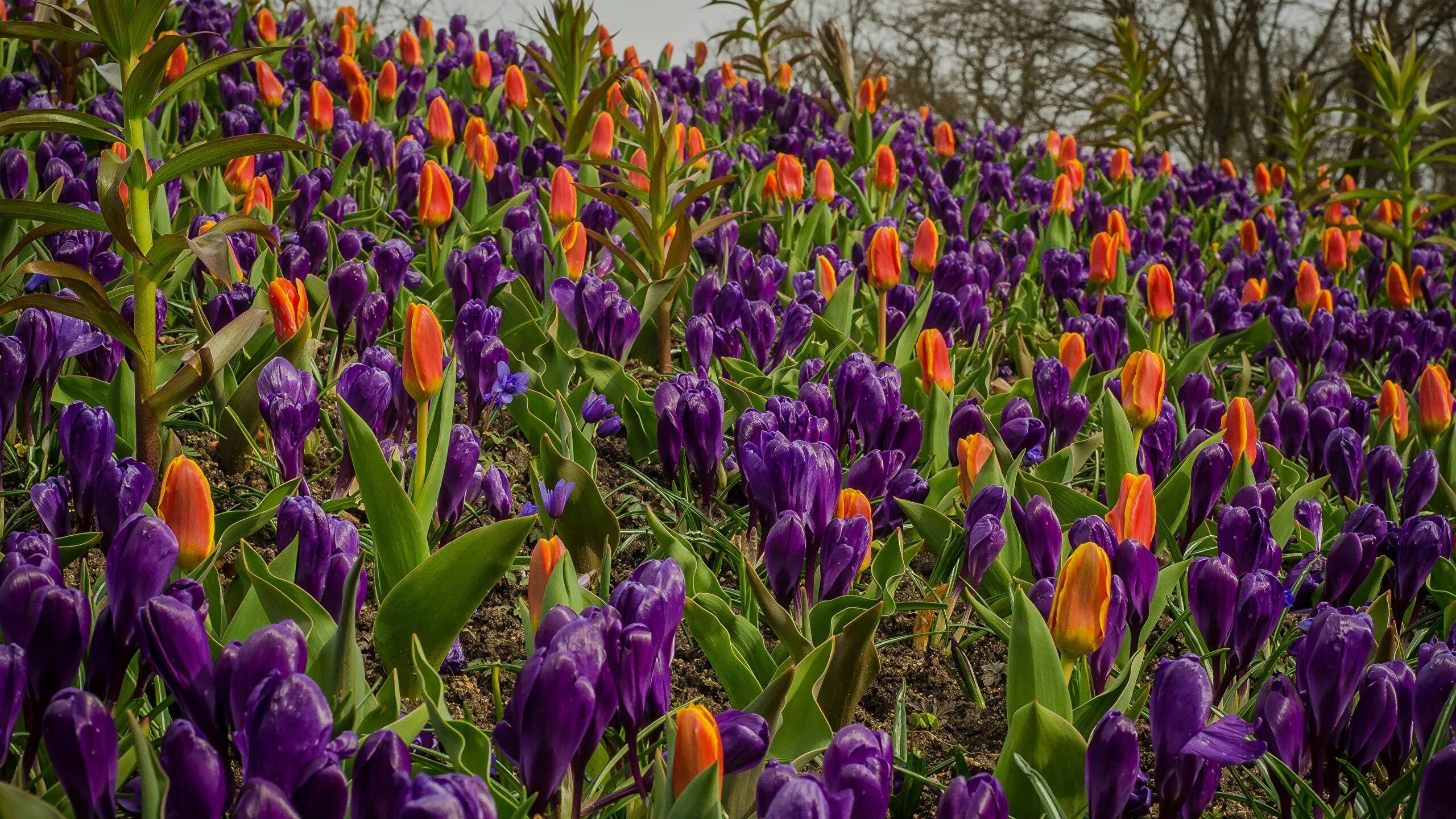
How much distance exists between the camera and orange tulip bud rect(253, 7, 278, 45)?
247 inches

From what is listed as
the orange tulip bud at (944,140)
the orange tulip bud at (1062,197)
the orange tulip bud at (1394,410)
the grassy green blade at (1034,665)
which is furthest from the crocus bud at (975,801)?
the orange tulip bud at (944,140)

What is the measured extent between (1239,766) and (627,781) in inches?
42.0

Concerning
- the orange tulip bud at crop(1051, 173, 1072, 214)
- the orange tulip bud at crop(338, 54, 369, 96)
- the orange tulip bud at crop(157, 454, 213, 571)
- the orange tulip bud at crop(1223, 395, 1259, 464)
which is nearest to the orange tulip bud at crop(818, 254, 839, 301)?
the orange tulip bud at crop(1223, 395, 1259, 464)

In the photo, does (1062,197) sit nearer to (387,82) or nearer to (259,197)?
(387,82)

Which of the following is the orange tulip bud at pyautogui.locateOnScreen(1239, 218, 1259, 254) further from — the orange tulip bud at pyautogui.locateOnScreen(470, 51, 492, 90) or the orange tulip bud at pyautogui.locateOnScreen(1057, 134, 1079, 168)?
the orange tulip bud at pyautogui.locateOnScreen(470, 51, 492, 90)

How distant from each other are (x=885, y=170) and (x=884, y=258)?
5.32 ft

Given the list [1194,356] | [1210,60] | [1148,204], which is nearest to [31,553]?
[1194,356]

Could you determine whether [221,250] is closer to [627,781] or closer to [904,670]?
[627,781]

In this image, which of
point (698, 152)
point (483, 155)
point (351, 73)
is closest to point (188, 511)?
point (483, 155)

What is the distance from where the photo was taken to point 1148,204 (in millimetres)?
7695

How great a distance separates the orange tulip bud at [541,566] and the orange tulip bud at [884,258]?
1911 millimetres

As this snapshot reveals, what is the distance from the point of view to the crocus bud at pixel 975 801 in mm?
1330

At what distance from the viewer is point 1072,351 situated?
10.4ft

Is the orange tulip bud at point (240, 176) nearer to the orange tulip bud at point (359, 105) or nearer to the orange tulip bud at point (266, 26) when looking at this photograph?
the orange tulip bud at point (359, 105)
